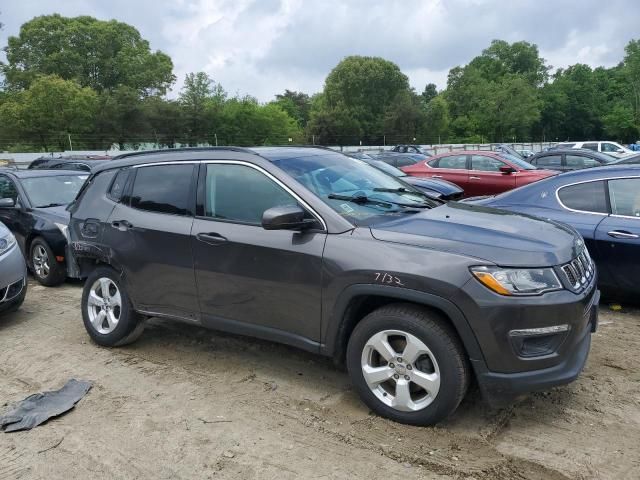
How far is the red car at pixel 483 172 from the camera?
520 inches

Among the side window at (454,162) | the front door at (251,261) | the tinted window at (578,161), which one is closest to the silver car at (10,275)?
the front door at (251,261)

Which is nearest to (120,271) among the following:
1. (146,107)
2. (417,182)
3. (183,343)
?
(183,343)

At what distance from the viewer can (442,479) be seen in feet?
9.61

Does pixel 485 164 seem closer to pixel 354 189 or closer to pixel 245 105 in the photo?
pixel 354 189

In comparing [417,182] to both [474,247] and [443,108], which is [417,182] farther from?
[443,108]

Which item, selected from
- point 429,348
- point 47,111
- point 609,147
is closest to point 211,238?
point 429,348

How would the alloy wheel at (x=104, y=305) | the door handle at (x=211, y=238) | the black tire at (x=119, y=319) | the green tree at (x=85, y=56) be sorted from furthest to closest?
the green tree at (x=85, y=56), the alloy wheel at (x=104, y=305), the black tire at (x=119, y=319), the door handle at (x=211, y=238)

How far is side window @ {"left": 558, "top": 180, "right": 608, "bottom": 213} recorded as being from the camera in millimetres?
5516

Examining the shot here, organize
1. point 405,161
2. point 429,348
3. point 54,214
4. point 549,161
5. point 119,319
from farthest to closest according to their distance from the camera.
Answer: point 405,161
point 549,161
point 54,214
point 119,319
point 429,348

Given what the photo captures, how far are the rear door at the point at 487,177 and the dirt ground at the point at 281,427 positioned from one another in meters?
8.83

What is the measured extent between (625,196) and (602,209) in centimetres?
23

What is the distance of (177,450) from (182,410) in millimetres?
502

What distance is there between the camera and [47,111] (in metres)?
39.9

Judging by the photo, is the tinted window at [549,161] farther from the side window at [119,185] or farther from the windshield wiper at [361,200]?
the side window at [119,185]
